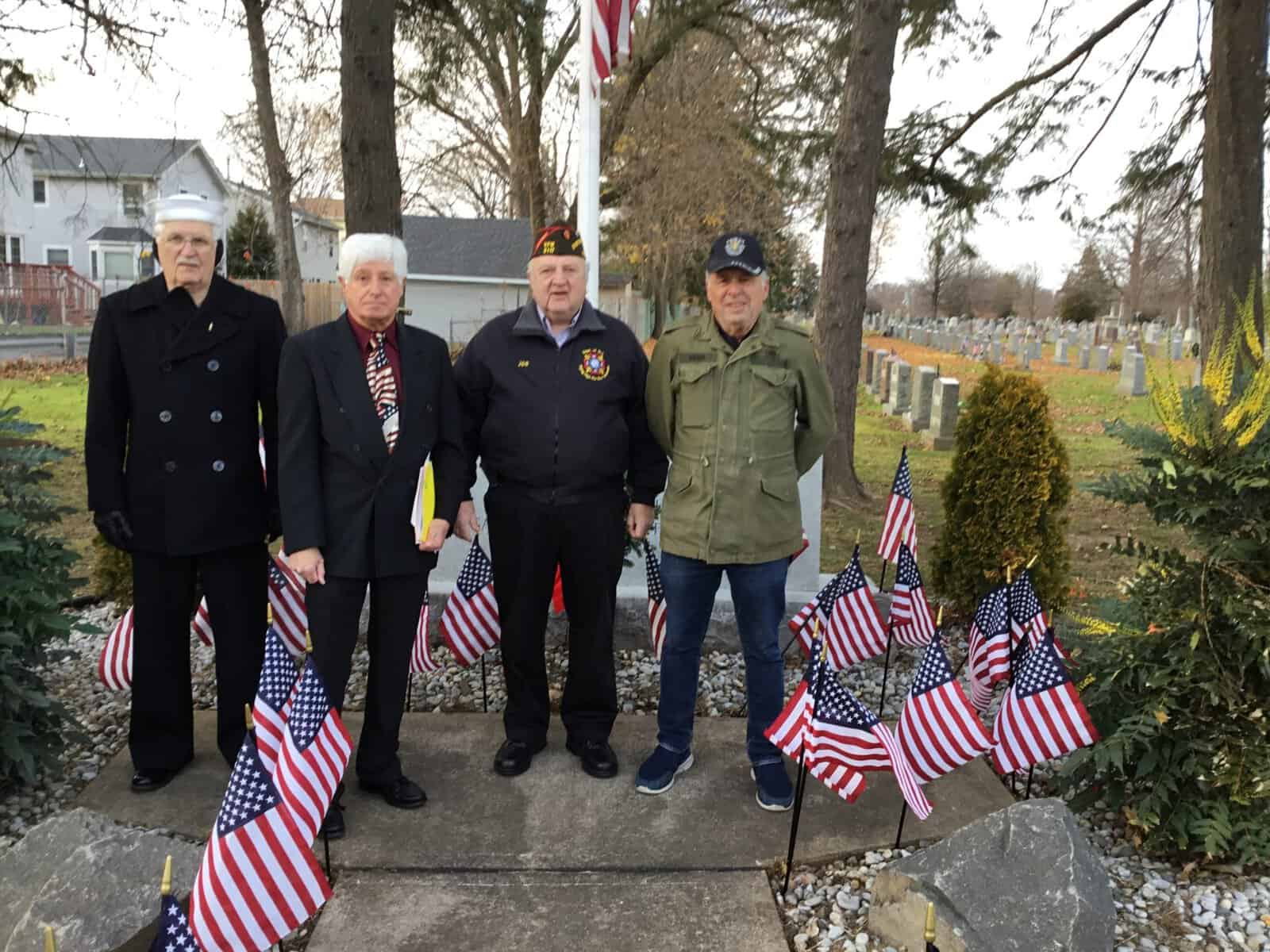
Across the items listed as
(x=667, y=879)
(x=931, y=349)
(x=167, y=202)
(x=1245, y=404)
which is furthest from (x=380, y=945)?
(x=931, y=349)

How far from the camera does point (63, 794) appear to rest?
141 inches

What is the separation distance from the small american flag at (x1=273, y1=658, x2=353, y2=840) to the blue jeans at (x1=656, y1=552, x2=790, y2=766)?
117 cm

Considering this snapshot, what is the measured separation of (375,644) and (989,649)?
7.26 ft

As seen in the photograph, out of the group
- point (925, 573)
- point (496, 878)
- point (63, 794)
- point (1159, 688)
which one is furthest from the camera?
point (925, 573)

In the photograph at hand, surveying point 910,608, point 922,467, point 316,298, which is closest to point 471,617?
point 910,608

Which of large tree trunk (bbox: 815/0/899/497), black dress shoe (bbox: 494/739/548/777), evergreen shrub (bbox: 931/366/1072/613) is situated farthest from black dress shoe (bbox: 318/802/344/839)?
large tree trunk (bbox: 815/0/899/497)

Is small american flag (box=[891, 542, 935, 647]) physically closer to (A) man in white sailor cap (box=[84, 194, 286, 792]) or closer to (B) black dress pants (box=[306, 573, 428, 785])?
(B) black dress pants (box=[306, 573, 428, 785])

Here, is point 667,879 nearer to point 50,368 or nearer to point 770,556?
point 770,556

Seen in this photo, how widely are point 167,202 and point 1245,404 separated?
3.38 metres

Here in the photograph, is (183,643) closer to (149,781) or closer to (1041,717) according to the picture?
(149,781)

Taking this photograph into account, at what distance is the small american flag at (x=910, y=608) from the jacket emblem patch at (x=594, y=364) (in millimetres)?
1793

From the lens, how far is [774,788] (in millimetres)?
3512

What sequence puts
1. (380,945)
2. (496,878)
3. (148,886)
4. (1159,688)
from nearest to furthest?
(148,886) < (380,945) < (496,878) < (1159,688)

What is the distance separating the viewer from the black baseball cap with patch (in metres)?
3.19
